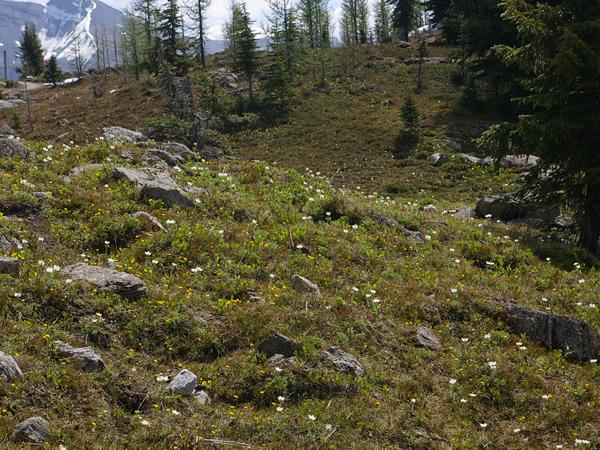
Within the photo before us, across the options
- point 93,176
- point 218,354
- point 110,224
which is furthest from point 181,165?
point 218,354

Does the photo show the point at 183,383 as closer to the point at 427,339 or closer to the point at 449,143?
the point at 427,339

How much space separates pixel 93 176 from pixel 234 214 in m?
3.26

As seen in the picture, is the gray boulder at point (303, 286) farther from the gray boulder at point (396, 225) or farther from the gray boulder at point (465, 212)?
the gray boulder at point (465, 212)

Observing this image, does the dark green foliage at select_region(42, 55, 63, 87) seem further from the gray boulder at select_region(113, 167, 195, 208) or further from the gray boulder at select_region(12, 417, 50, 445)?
the gray boulder at select_region(12, 417, 50, 445)

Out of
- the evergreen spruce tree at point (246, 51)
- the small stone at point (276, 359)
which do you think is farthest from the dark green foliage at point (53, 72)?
the small stone at point (276, 359)

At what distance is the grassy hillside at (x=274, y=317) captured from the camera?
4566 mm

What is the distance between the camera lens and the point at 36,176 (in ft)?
30.1

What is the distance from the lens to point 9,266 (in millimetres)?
5801

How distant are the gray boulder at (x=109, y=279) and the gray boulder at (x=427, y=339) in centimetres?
424

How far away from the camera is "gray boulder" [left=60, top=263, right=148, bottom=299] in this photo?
5.99 meters

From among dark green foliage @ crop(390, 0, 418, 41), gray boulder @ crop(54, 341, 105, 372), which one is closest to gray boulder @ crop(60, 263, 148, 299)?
gray boulder @ crop(54, 341, 105, 372)

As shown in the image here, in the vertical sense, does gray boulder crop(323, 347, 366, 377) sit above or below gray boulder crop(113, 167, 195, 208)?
below

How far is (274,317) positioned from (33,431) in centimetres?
326

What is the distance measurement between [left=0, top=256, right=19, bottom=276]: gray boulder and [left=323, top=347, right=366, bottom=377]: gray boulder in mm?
4406
